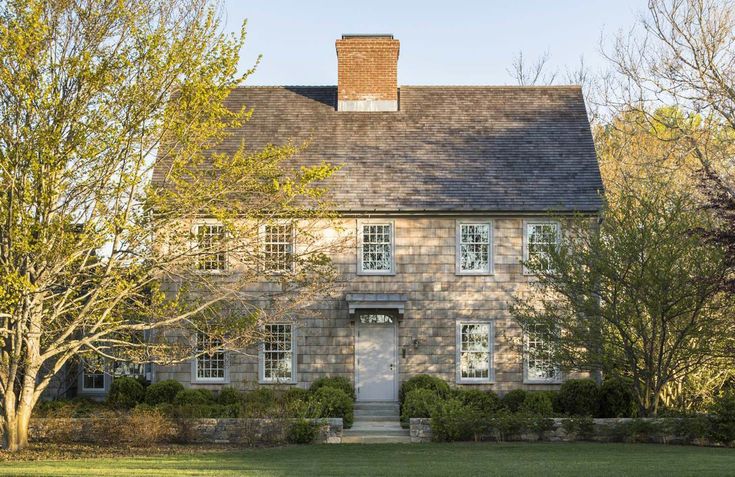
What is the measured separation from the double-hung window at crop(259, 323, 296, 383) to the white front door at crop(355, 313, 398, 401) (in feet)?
5.34

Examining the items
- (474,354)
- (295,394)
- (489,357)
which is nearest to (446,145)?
(474,354)

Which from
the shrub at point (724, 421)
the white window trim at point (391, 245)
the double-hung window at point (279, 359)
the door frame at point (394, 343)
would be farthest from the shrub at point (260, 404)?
the shrub at point (724, 421)

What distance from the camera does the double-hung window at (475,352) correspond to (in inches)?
887

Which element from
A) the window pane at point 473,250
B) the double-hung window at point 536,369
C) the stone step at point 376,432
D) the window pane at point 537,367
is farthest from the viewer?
the window pane at point 473,250

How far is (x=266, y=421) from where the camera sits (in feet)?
58.8

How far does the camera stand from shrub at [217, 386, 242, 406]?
70.8 ft

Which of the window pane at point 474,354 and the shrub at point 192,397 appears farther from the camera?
the window pane at point 474,354

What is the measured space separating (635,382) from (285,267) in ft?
25.0

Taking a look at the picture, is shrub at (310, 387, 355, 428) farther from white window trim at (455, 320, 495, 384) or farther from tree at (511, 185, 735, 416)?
tree at (511, 185, 735, 416)

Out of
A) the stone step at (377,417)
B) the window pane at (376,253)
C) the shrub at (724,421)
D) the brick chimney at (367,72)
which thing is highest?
the brick chimney at (367,72)

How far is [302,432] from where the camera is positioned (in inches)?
699

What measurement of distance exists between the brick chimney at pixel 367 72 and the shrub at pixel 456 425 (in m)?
10.4

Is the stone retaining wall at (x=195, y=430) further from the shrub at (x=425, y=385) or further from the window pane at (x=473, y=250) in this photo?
the window pane at (x=473, y=250)

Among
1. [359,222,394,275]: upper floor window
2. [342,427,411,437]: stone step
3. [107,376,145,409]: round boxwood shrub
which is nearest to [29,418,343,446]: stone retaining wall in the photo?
[342,427,411,437]: stone step
